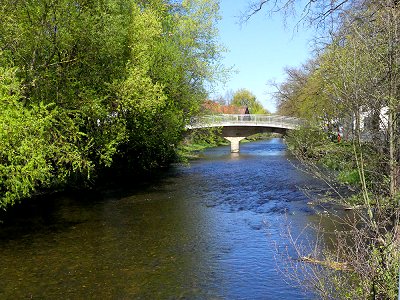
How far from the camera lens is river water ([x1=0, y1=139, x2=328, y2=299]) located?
991 cm

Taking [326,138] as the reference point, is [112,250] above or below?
below

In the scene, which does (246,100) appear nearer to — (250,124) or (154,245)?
(250,124)

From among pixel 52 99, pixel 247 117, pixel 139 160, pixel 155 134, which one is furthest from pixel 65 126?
pixel 247 117

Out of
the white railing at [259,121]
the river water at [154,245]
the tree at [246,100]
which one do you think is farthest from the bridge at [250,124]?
the tree at [246,100]

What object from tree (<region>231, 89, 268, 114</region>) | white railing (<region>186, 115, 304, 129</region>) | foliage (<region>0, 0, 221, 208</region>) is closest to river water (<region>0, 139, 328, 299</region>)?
foliage (<region>0, 0, 221, 208</region>)

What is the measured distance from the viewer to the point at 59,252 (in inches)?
497

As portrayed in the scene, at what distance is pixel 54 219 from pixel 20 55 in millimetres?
6054

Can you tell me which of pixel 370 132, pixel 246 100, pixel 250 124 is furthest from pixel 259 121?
pixel 246 100

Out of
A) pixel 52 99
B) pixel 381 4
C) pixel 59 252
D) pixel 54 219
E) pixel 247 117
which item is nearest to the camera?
pixel 381 4

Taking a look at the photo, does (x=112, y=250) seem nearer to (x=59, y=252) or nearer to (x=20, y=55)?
(x=59, y=252)

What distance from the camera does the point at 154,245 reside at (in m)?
13.2

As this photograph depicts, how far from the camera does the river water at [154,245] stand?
32.5ft

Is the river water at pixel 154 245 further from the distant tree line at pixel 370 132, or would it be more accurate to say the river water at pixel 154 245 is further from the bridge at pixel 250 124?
the bridge at pixel 250 124

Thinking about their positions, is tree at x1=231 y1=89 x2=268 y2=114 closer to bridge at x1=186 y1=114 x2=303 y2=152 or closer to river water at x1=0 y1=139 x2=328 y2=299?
bridge at x1=186 y1=114 x2=303 y2=152
